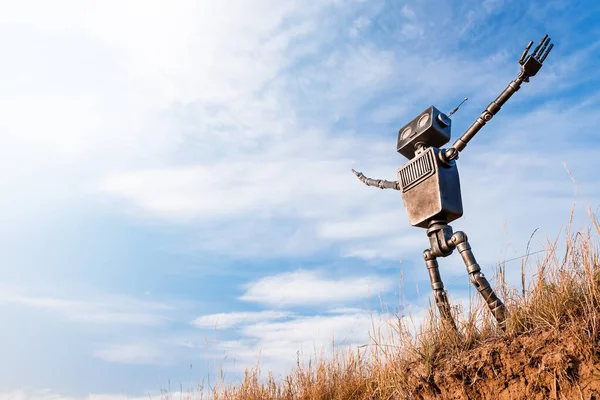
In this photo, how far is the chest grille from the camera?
5164mm

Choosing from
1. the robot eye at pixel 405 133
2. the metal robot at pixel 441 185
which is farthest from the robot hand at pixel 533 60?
the robot eye at pixel 405 133

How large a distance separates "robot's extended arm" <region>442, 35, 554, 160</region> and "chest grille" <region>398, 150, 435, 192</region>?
16 cm

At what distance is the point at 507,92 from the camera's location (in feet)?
16.1

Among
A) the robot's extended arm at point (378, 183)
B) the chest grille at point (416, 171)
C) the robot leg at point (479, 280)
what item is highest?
the robot's extended arm at point (378, 183)

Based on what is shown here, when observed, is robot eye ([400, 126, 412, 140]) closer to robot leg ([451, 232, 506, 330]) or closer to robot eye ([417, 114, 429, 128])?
robot eye ([417, 114, 429, 128])

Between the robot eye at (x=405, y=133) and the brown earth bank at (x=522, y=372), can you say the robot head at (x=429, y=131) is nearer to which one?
the robot eye at (x=405, y=133)

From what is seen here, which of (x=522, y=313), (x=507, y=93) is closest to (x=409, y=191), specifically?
(x=507, y=93)

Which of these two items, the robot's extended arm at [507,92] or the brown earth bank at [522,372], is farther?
the robot's extended arm at [507,92]

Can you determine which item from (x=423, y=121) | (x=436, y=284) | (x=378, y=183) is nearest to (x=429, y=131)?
(x=423, y=121)

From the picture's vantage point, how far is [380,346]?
5.27 metres

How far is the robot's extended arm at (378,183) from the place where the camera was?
5771 millimetres

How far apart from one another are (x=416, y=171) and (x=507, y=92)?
1067mm

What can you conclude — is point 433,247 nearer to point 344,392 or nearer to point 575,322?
point 575,322

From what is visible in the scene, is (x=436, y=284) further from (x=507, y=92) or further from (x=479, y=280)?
(x=507, y=92)
